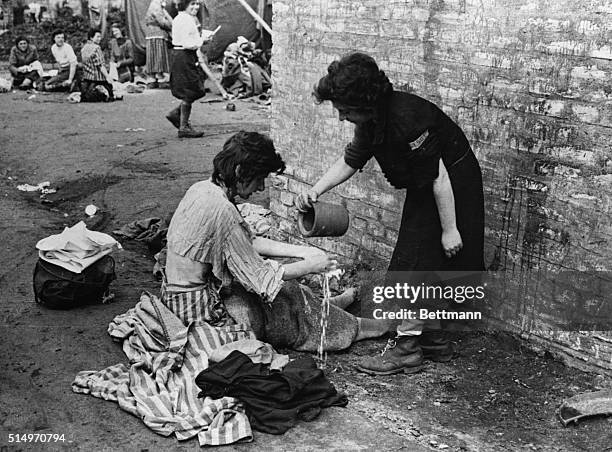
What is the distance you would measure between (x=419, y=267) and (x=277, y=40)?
2675mm

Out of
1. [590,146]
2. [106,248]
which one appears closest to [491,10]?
[590,146]

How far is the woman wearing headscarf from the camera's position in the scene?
653 inches

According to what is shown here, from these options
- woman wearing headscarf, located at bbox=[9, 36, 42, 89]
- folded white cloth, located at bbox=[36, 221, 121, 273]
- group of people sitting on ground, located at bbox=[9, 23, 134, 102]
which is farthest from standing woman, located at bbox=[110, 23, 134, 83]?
folded white cloth, located at bbox=[36, 221, 121, 273]

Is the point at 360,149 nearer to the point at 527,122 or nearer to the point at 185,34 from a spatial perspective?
the point at 527,122

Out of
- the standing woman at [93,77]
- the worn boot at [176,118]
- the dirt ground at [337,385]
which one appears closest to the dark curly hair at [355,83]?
the dirt ground at [337,385]

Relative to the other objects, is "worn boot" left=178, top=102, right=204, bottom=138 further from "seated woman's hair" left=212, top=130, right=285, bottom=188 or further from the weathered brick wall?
"seated woman's hair" left=212, top=130, right=285, bottom=188

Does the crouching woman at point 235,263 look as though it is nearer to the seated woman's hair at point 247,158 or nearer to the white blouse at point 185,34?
the seated woman's hair at point 247,158

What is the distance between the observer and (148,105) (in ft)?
48.6

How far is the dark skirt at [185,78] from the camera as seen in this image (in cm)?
1136

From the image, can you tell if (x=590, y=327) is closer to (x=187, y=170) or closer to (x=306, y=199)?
(x=306, y=199)

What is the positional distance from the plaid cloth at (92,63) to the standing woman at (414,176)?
35.6ft

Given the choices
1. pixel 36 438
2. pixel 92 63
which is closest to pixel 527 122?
pixel 36 438

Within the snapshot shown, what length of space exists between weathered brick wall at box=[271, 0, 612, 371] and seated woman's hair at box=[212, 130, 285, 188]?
1.34 m

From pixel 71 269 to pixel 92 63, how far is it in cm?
1034
